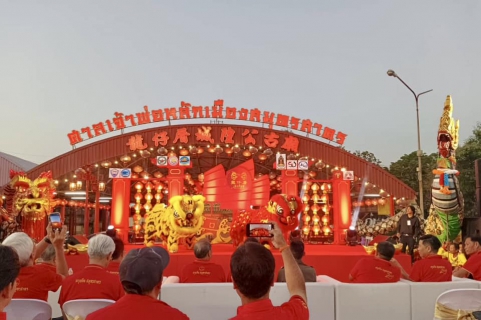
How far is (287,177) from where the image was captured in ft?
45.5

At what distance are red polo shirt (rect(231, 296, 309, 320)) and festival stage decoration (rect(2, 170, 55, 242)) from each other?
9694 millimetres

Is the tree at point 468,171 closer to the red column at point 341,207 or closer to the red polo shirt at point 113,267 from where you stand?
the red column at point 341,207

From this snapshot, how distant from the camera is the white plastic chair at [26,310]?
8.78ft

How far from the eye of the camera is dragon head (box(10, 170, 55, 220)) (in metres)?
10.1

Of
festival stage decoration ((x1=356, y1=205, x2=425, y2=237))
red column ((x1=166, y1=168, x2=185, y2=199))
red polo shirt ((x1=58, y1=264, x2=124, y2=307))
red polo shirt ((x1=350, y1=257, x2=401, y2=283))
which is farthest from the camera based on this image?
festival stage decoration ((x1=356, y1=205, x2=425, y2=237))

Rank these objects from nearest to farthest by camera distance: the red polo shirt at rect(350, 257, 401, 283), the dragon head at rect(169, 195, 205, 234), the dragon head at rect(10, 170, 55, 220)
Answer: the red polo shirt at rect(350, 257, 401, 283) < the dragon head at rect(169, 195, 205, 234) < the dragon head at rect(10, 170, 55, 220)

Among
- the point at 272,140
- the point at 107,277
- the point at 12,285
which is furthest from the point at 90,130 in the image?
the point at 12,285

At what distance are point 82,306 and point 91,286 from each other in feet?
0.55

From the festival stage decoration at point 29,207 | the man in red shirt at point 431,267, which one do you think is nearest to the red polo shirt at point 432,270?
the man in red shirt at point 431,267

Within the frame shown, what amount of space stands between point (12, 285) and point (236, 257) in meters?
0.84

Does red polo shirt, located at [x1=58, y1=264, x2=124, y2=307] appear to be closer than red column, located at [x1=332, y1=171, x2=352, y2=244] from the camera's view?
Yes

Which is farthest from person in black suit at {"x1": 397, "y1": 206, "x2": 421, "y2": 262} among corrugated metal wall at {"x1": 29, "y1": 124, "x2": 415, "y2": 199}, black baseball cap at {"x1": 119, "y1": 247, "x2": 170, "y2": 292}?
black baseball cap at {"x1": 119, "y1": 247, "x2": 170, "y2": 292}

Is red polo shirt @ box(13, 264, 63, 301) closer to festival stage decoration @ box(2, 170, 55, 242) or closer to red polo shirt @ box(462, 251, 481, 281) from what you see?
red polo shirt @ box(462, 251, 481, 281)

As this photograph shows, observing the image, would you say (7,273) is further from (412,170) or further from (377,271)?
(412,170)
